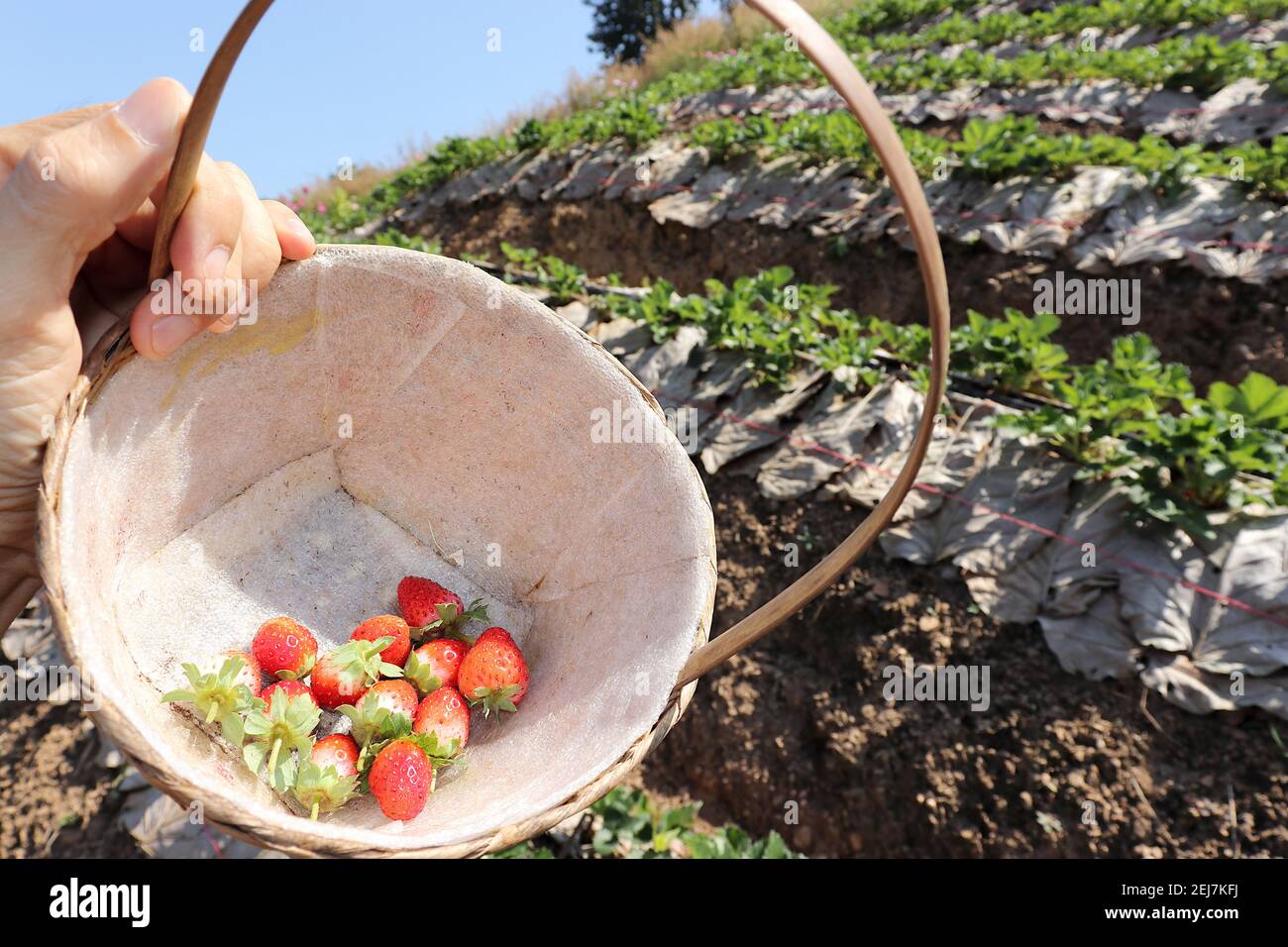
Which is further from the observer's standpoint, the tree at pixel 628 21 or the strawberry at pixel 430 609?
the tree at pixel 628 21

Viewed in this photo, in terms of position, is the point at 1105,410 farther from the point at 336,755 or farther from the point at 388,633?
the point at 336,755

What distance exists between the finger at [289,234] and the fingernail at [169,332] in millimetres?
237

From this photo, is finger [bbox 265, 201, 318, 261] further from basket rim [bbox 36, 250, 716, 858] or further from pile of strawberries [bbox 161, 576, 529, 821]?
pile of strawberries [bbox 161, 576, 529, 821]

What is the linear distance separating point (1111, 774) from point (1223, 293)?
328 centimetres

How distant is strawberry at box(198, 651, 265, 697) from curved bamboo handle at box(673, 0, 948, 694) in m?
0.78

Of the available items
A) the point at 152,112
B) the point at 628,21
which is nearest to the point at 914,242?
the point at 152,112

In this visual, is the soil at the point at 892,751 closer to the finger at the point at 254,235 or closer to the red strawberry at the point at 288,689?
the red strawberry at the point at 288,689

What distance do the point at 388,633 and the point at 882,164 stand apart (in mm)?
1175

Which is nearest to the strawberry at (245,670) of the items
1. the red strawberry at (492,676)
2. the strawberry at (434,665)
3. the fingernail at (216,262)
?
the strawberry at (434,665)

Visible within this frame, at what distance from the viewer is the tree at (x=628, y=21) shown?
22.8m

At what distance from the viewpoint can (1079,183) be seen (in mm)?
4941

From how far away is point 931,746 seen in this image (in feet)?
8.15

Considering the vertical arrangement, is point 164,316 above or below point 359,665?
above
